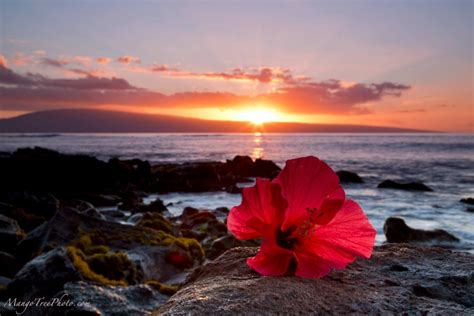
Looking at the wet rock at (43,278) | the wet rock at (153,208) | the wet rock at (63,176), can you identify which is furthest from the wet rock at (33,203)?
the wet rock at (43,278)

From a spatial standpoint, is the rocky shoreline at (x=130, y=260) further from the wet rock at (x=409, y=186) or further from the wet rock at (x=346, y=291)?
the wet rock at (x=409, y=186)

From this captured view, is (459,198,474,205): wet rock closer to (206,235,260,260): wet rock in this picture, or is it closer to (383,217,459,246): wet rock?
(383,217,459,246): wet rock

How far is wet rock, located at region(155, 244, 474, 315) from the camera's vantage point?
146 cm

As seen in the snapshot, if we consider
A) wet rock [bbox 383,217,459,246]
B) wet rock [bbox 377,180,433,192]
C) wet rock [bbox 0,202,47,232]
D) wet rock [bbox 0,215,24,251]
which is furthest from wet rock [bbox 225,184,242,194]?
wet rock [bbox 0,215,24,251]

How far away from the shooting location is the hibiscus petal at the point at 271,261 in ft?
5.62

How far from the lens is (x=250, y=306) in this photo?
144 centimetres

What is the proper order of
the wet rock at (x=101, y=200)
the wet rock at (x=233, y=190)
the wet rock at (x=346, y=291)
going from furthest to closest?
the wet rock at (x=233, y=190) → the wet rock at (x=101, y=200) → the wet rock at (x=346, y=291)

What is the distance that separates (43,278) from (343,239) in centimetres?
302

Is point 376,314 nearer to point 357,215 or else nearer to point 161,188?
point 357,215

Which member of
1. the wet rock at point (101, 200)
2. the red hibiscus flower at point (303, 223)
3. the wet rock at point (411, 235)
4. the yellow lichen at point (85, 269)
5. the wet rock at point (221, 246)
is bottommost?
the wet rock at point (101, 200)

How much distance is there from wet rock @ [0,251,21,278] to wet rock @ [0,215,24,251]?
840 millimetres

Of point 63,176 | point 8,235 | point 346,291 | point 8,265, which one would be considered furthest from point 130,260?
point 63,176

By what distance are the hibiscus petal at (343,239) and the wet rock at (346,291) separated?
8 centimetres

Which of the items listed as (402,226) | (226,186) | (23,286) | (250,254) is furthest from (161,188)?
(250,254)
